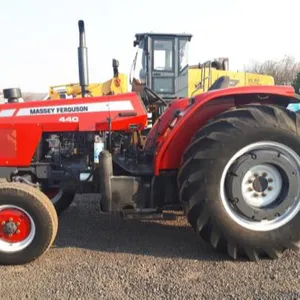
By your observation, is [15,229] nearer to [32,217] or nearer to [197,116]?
[32,217]

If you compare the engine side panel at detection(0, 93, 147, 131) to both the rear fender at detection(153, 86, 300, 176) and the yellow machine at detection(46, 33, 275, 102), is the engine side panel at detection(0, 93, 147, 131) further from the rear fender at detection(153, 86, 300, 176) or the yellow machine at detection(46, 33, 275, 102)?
the yellow machine at detection(46, 33, 275, 102)

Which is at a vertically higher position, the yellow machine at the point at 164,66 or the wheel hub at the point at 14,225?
the yellow machine at the point at 164,66

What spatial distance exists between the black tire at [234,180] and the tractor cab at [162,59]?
7.82 metres

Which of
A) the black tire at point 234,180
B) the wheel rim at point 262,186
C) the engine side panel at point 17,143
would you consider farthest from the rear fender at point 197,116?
the engine side panel at point 17,143

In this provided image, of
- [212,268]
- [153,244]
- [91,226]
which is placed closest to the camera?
[212,268]

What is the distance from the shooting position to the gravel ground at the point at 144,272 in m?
3.15

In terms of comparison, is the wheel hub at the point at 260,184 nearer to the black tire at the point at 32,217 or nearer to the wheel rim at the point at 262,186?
the wheel rim at the point at 262,186

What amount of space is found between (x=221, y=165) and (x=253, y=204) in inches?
17.8

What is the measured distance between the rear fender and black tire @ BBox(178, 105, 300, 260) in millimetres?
214

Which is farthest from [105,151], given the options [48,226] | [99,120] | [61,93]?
[61,93]

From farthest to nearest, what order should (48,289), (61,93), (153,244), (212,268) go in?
(61,93) → (153,244) → (212,268) → (48,289)

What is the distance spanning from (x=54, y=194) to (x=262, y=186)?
236 cm

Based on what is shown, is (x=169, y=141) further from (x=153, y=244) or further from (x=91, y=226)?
(x=91, y=226)

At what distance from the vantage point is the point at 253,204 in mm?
3686
